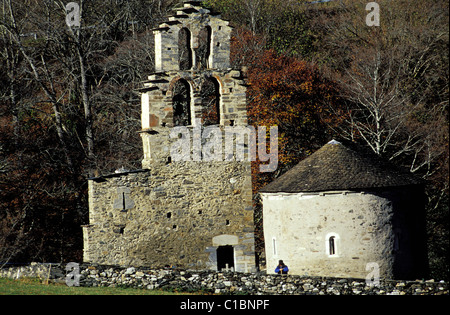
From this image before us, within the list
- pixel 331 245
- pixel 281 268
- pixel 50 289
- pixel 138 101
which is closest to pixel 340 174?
pixel 331 245

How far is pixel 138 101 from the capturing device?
3622 centimetres

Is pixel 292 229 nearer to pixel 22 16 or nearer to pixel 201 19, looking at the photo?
pixel 201 19

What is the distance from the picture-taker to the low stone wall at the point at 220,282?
1847cm

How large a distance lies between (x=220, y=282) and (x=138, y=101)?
19.2m

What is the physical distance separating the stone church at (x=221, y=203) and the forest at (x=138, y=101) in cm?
749

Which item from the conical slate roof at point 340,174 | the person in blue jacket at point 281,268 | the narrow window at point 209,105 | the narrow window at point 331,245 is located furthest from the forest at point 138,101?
the person in blue jacket at point 281,268

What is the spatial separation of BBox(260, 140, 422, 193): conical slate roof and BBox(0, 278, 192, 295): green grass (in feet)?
22.7

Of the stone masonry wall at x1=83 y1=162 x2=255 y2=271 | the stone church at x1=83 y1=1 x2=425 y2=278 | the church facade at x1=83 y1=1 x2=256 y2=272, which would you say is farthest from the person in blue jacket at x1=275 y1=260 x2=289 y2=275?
the church facade at x1=83 y1=1 x2=256 y2=272

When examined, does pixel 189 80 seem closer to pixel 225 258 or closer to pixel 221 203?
pixel 221 203

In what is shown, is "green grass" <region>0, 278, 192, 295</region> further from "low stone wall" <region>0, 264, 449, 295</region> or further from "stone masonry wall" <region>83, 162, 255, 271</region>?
"stone masonry wall" <region>83, 162, 255, 271</region>

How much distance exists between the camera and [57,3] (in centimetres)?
3462

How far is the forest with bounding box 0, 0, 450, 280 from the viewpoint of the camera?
1214 inches

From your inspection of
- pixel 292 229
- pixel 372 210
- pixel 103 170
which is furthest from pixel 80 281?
pixel 103 170

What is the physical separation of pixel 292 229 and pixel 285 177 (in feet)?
6.65
